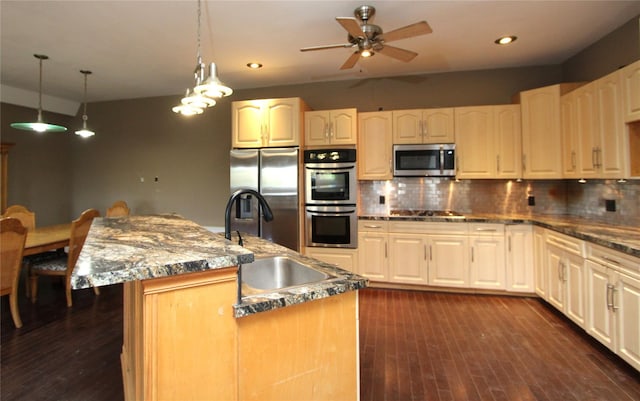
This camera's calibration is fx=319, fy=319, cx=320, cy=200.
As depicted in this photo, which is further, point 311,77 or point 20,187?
point 20,187

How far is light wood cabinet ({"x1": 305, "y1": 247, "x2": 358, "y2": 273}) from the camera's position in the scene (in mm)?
3883

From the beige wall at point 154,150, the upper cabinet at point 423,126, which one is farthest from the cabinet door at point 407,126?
the beige wall at point 154,150

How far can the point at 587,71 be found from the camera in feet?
11.1

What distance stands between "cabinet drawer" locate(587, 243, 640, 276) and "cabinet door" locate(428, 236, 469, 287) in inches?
48.9

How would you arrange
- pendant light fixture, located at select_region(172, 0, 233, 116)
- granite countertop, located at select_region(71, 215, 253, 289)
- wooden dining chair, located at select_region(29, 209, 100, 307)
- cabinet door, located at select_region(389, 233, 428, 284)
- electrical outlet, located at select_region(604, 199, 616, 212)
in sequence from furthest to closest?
cabinet door, located at select_region(389, 233, 428, 284) → wooden dining chair, located at select_region(29, 209, 100, 307) → electrical outlet, located at select_region(604, 199, 616, 212) → pendant light fixture, located at select_region(172, 0, 233, 116) → granite countertop, located at select_region(71, 215, 253, 289)

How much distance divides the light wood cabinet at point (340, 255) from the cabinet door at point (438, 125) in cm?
164

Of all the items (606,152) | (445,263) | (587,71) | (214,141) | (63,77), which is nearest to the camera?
(606,152)

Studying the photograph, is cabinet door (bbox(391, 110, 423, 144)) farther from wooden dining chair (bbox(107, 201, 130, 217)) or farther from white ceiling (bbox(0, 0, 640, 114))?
wooden dining chair (bbox(107, 201, 130, 217))

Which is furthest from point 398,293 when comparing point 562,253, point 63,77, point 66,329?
point 63,77

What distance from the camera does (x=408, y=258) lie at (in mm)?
3729

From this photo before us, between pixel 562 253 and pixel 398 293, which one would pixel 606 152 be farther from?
pixel 398 293

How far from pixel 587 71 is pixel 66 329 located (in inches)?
223

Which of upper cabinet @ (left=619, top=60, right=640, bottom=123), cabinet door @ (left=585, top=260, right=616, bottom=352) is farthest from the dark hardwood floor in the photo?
upper cabinet @ (left=619, top=60, right=640, bottom=123)

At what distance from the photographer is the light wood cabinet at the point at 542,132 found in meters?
3.34
